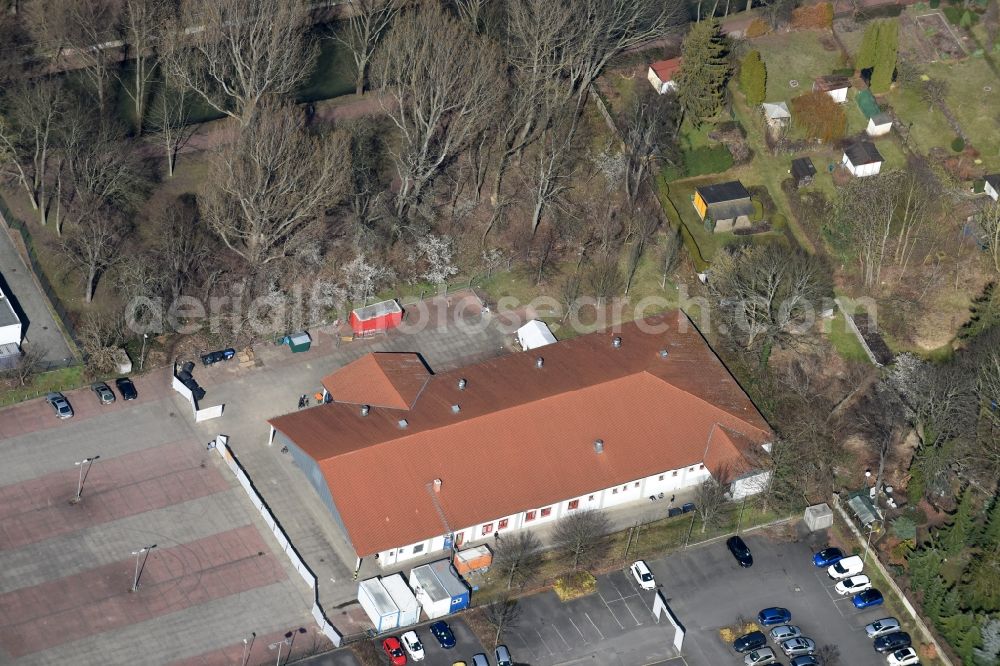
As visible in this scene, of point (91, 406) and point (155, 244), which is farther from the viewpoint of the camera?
point (155, 244)

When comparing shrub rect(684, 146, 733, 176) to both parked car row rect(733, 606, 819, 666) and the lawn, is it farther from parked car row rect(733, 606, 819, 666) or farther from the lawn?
parked car row rect(733, 606, 819, 666)

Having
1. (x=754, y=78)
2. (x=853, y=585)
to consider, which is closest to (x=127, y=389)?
(x=853, y=585)

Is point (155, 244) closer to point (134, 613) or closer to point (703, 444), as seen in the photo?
point (134, 613)

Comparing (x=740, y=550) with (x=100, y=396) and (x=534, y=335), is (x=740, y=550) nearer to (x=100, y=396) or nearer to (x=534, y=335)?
(x=534, y=335)

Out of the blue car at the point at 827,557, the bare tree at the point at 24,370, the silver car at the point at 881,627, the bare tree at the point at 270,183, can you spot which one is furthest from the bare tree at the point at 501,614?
the bare tree at the point at 24,370

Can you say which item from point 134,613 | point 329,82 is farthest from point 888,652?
point 329,82

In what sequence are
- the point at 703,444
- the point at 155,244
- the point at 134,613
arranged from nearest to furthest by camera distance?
the point at 134,613
the point at 703,444
the point at 155,244
